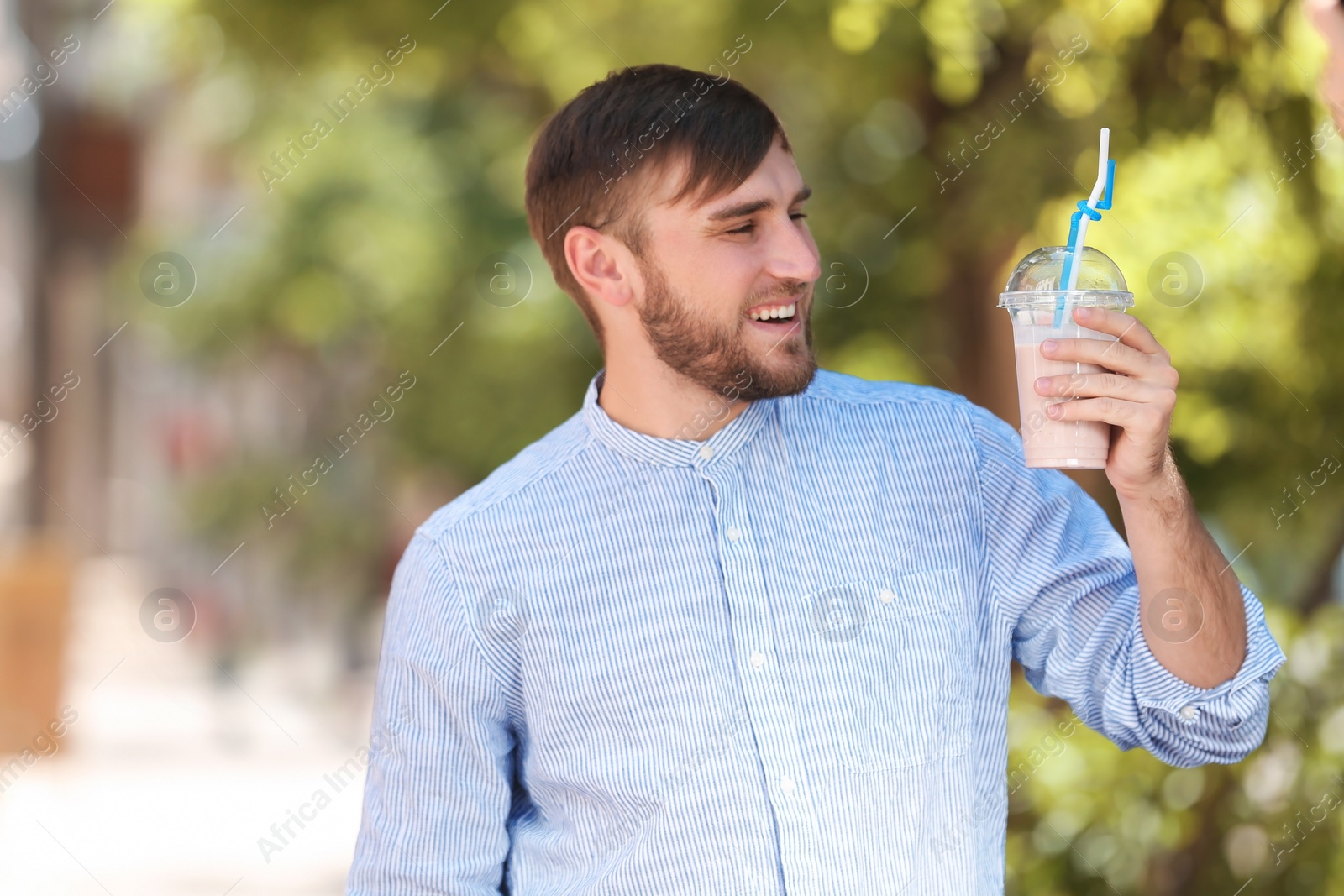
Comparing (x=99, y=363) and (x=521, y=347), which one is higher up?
(x=521, y=347)

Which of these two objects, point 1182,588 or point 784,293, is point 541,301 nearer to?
point 784,293

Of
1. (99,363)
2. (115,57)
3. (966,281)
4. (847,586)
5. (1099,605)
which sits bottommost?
(99,363)

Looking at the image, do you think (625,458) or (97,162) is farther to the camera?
(97,162)

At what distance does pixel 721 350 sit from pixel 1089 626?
651mm

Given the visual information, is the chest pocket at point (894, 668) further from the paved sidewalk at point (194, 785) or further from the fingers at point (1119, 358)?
the paved sidewalk at point (194, 785)

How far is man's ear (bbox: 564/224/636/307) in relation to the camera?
89.0 inches

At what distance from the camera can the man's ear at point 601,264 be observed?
226 cm

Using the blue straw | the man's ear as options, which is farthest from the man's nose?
the blue straw

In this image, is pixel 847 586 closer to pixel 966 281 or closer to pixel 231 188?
pixel 966 281

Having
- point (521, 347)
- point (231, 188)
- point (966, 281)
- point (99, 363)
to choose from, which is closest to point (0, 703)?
point (521, 347)

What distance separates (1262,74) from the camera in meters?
3.28

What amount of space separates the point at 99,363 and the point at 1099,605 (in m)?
22.4

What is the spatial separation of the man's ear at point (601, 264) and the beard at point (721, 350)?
0.17 ft

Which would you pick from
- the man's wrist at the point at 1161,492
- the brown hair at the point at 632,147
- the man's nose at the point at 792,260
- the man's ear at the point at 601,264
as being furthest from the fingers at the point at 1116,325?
the man's ear at the point at 601,264
